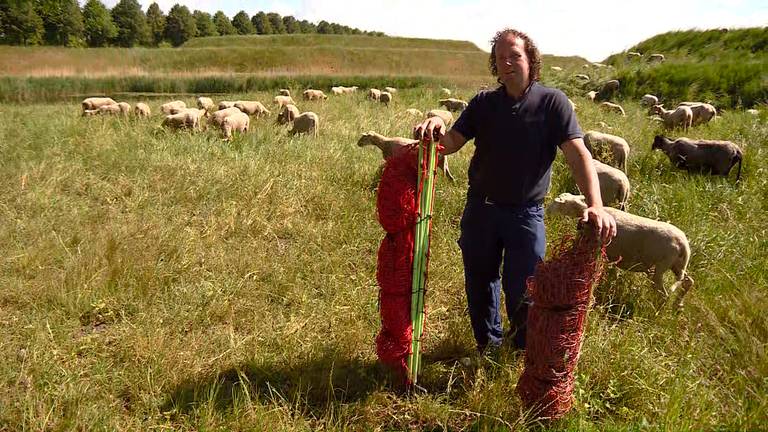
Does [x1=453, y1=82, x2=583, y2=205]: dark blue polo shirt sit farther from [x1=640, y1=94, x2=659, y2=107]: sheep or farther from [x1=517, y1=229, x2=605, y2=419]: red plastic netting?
[x1=640, y1=94, x2=659, y2=107]: sheep

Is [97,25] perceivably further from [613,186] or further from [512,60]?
[512,60]

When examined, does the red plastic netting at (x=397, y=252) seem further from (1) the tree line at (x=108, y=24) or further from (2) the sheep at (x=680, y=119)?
(1) the tree line at (x=108, y=24)

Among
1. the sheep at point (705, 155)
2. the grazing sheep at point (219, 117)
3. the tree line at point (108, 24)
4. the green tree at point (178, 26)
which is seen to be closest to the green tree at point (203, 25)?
the tree line at point (108, 24)

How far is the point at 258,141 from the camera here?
8352 mm

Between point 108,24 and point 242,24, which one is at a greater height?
point 242,24

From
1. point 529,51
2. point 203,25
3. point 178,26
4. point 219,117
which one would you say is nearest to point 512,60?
point 529,51

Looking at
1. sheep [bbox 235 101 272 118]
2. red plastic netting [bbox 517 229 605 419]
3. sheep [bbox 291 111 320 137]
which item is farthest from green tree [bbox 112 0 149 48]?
red plastic netting [bbox 517 229 605 419]

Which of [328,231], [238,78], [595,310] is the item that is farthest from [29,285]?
[238,78]

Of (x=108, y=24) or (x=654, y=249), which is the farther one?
(x=108, y=24)

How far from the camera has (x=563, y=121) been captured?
2490 mm

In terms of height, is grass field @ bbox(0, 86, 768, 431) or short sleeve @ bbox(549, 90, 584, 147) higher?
short sleeve @ bbox(549, 90, 584, 147)

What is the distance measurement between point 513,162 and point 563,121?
32cm

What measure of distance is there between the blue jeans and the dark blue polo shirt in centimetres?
9

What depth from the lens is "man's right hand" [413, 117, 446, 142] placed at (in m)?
2.50
